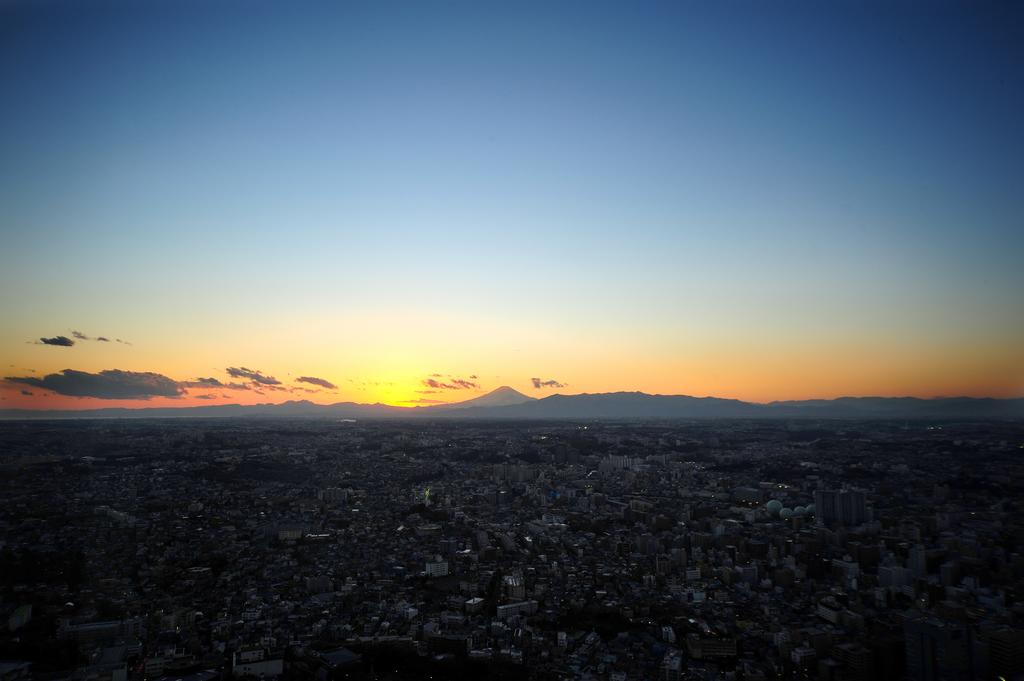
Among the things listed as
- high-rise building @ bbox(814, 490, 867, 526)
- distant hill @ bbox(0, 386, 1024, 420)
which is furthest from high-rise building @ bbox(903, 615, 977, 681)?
distant hill @ bbox(0, 386, 1024, 420)

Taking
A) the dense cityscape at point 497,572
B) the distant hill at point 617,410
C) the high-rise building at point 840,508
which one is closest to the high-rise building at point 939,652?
the dense cityscape at point 497,572

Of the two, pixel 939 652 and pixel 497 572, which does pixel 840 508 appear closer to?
pixel 939 652

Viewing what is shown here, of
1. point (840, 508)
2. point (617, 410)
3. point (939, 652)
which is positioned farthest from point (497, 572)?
point (617, 410)

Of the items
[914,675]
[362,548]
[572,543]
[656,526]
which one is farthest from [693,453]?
[914,675]

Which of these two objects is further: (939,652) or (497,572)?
(497,572)

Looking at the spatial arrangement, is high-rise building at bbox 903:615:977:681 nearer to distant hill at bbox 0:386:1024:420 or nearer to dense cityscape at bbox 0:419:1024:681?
dense cityscape at bbox 0:419:1024:681

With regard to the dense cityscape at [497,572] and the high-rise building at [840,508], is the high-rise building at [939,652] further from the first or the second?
the high-rise building at [840,508]

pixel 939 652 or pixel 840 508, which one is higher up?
pixel 840 508

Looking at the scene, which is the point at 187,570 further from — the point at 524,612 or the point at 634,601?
the point at 634,601

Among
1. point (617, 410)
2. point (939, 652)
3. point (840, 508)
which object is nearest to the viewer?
point (939, 652)
